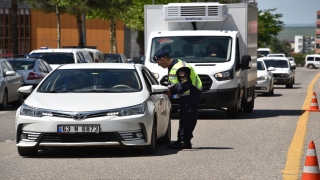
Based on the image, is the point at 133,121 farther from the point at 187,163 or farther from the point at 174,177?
the point at 174,177

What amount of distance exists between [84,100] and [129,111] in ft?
2.09

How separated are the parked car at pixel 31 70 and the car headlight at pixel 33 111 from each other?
1486 cm

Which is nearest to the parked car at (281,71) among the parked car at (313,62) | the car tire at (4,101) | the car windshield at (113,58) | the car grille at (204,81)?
the car windshield at (113,58)

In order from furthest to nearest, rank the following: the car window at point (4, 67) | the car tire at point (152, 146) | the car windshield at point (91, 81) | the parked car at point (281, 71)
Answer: the parked car at point (281, 71)
the car window at point (4, 67)
the car windshield at point (91, 81)
the car tire at point (152, 146)

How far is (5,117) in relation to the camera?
20.3 m

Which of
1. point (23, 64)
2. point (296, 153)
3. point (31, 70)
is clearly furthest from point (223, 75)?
point (23, 64)

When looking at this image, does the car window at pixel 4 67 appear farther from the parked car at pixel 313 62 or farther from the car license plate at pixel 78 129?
the parked car at pixel 313 62

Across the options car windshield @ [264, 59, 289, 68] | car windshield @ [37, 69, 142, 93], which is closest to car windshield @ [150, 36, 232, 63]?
car windshield @ [37, 69, 142, 93]

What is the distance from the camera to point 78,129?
11117 millimetres

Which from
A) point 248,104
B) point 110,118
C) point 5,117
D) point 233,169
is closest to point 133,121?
point 110,118

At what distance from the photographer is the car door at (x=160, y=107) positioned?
12.3m

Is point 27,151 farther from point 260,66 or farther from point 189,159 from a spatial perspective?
point 260,66

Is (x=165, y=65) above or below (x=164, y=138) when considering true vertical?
above

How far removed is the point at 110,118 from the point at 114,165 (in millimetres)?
831
